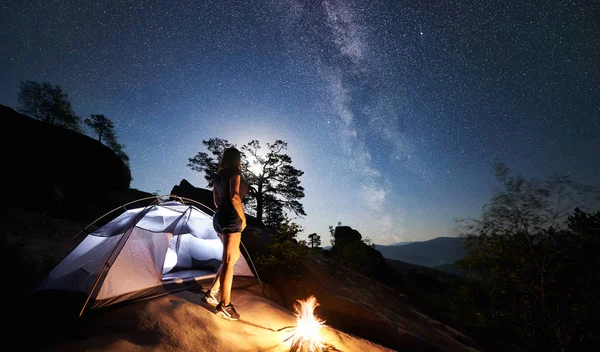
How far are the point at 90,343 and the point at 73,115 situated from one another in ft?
125

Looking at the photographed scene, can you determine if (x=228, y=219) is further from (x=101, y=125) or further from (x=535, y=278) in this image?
(x=101, y=125)

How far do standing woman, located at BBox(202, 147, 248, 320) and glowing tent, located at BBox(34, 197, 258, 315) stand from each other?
1.48m

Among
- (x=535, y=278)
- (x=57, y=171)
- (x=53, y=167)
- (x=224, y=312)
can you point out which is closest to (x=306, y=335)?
(x=224, y=312)

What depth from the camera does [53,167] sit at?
1460 centimetres

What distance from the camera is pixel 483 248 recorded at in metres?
9.97

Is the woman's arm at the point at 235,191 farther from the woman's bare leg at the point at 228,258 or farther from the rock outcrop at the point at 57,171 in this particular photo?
the rock outcrop at the point at 57,171

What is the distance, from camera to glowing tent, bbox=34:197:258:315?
3.79 metres

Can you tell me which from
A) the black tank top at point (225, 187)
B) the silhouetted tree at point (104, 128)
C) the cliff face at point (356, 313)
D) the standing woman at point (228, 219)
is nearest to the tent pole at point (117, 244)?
the standing woman at point (228, 219)

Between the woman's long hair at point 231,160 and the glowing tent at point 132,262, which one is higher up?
the woman's long hair at point 231,160

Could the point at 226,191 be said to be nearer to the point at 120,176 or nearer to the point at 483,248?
the point at 483,248

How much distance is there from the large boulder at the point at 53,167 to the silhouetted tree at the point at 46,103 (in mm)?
16047

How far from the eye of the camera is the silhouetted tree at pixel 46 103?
26.3 metres

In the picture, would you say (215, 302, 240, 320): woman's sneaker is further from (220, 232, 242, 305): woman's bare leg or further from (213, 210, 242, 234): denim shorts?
(213, 210, 242, 234): denim shorts

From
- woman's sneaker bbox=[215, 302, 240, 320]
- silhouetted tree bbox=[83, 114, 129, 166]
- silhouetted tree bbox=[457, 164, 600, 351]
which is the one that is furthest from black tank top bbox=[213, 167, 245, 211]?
silhouetted tree bbox=[83, 114, 129, 166]
